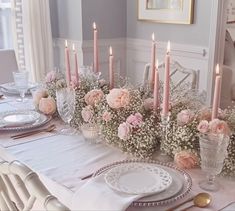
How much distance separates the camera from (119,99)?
127 centimetres

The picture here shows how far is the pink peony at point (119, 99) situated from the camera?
127cm

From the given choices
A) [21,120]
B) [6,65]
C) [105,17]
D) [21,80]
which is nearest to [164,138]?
[21,120]

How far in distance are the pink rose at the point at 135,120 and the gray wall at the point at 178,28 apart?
73.9 inches

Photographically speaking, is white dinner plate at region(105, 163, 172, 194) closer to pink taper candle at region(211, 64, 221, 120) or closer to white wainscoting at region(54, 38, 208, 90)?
pink taper candle at region(211, 64, 221, 120)

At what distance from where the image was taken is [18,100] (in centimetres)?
196

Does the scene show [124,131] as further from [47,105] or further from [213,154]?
[47,105]

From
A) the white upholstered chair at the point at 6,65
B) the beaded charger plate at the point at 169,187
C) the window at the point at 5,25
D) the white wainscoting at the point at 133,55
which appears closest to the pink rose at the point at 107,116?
the beaded charger plate at the point at 169,187

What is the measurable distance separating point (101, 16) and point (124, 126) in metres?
2.26

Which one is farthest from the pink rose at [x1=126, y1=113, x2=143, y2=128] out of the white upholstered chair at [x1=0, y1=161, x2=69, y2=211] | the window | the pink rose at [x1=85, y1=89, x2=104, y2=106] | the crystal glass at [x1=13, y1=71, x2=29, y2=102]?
the window

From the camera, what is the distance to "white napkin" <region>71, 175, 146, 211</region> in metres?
0.91

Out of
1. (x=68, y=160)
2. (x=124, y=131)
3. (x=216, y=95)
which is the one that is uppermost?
(x=216, y=95)

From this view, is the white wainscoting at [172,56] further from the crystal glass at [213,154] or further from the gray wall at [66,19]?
the crystal glass at [213,154]

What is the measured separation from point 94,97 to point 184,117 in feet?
1.37

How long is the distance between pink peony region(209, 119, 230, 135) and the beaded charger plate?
156mm
